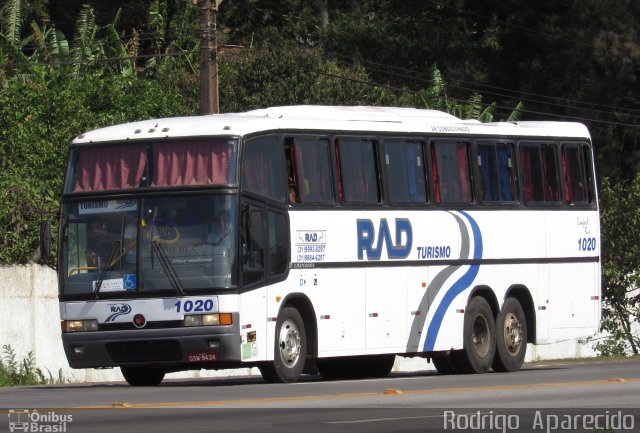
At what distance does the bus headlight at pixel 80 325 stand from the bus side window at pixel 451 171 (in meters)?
5.57

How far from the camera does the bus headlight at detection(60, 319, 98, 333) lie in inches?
742

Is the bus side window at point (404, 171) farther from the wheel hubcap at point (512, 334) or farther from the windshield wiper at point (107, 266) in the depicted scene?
the windshield wiper at point (107, 266)

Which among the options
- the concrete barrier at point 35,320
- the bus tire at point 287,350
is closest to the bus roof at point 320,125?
the bus tire at point 287,350

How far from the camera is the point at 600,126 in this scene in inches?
2217

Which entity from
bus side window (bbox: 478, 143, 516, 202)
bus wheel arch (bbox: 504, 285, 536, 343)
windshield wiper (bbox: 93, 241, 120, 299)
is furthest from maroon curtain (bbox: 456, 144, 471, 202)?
windshield wiper (bbox: 93, 241, 120, 299)

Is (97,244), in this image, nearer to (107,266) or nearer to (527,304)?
(107,266)

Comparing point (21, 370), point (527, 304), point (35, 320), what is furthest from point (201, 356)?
point (527, 304)

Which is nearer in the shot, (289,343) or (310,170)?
(289,343)

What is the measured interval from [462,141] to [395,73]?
38.0 meters

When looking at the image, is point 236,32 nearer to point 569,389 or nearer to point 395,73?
point 395,73

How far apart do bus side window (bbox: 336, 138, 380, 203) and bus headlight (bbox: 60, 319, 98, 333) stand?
3.74 m

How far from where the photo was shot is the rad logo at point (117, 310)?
61.2 feet

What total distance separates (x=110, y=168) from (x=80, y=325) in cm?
194

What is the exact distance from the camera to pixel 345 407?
13.8m
